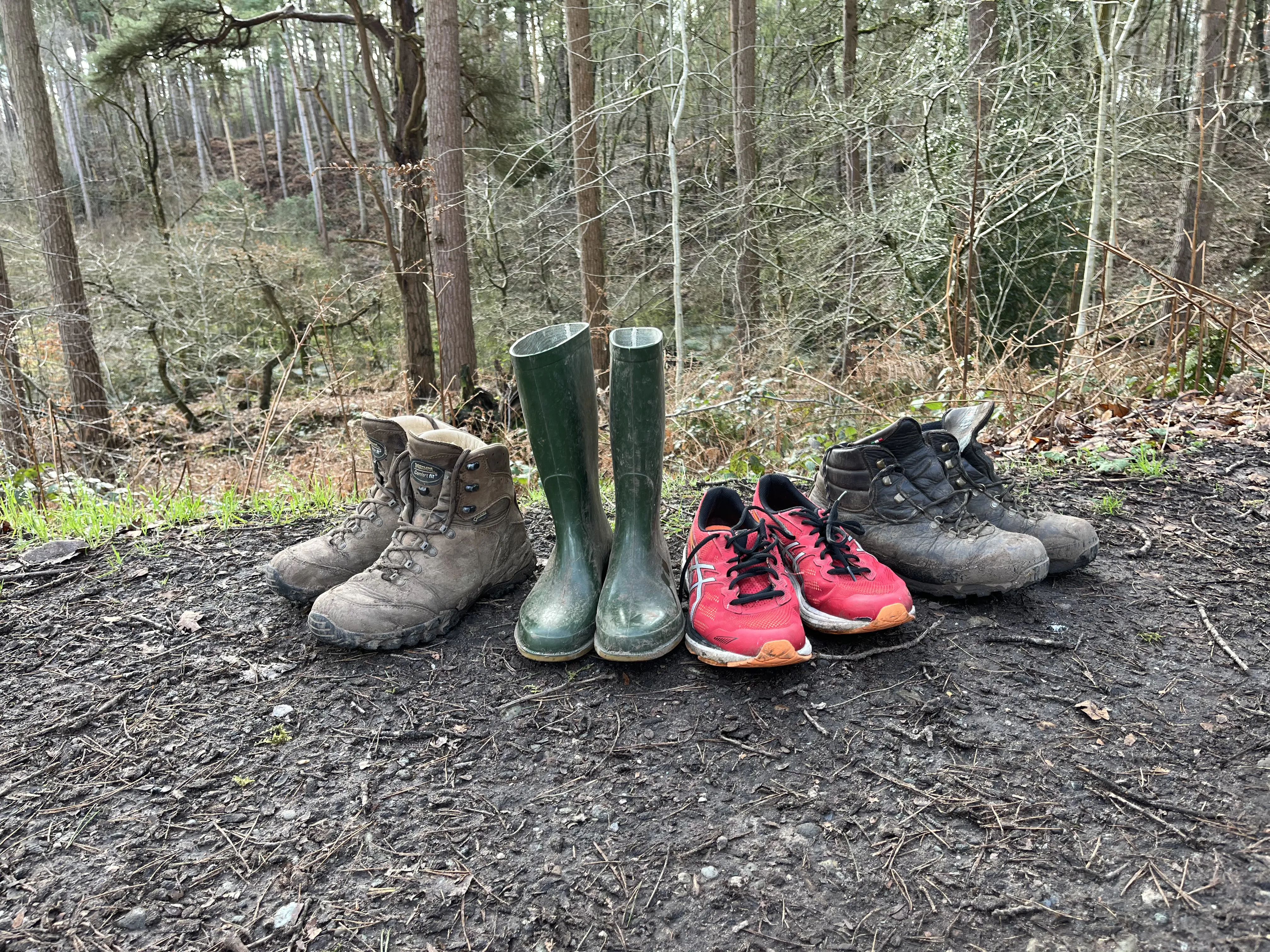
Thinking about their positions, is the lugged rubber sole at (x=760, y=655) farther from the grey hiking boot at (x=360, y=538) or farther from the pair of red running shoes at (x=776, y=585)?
the grey hiking boot at (x=360, y=538)

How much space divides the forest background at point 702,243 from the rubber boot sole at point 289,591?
45.8 inches

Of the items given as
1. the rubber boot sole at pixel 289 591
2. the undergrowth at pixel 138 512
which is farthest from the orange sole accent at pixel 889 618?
the undergrowth at pixel 138 512

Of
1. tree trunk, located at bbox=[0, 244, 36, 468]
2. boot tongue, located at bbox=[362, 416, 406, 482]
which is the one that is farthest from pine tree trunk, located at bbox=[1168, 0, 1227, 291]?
tree trunk, located at bbox=[0, 244, 36, 468]

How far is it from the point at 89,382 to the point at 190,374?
2660mm

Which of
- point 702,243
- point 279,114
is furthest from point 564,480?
point 279,114

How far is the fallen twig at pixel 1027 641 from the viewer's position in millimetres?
1814

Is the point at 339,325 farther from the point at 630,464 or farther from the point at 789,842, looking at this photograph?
the point at 789,842

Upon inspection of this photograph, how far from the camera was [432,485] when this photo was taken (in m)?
2.03

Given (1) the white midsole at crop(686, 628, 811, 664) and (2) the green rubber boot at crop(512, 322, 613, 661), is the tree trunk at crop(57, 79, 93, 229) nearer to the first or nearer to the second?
(2) the green rubber boot at crop(512, 322, 613, 661)

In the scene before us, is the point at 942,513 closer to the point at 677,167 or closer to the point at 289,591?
the point at 289,591

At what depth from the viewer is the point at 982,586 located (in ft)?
6.39

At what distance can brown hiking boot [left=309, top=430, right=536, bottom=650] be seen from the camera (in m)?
1.87

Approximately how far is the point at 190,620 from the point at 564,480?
1.20 m

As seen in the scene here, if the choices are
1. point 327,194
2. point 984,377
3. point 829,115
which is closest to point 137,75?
point 829,115
